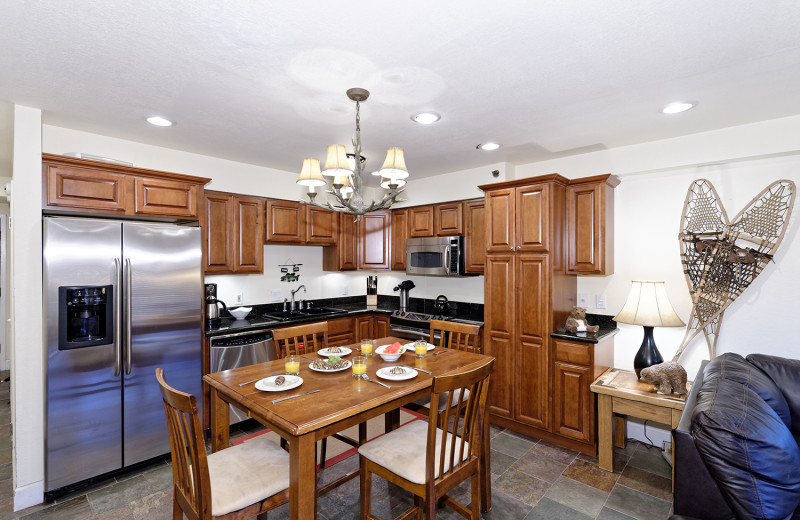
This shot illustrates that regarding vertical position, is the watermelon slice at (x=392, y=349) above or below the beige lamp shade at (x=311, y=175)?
below

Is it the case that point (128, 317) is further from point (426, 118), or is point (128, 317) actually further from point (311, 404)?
point (426, 118)

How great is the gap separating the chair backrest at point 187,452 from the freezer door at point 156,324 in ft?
4.37

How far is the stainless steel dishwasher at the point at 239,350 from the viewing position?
3.31 m

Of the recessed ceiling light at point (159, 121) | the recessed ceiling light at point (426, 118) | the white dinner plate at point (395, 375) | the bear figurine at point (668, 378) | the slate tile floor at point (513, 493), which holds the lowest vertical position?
the slate tile floor at point (513, 493)

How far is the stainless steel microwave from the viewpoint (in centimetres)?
414

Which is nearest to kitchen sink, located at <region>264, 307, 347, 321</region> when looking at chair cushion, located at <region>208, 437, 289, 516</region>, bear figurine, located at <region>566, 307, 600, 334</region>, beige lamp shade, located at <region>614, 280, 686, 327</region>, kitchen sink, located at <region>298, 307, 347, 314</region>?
kitchen sink, located at <region>298, 307, 347, 314</region>

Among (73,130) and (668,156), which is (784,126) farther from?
(73,130)

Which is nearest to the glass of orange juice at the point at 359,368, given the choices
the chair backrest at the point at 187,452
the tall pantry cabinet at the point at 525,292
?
the chair backrest at the point at 187,452

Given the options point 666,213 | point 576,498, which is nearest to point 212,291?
point 576,498

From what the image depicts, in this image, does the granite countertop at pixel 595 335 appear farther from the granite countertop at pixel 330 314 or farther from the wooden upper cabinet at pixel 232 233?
the wooden upper cabinet at pixel 232 233

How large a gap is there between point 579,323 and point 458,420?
6.21ft

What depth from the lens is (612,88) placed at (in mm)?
2221

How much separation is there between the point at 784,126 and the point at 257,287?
4.68m

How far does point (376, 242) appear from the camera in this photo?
492 cm
